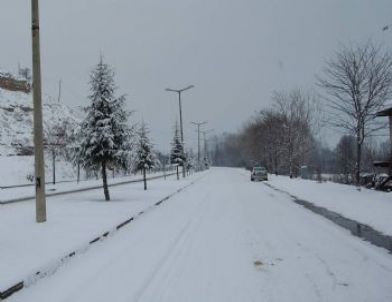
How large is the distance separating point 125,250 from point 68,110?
263ft

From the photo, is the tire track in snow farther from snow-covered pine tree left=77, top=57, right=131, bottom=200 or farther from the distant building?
the distant building

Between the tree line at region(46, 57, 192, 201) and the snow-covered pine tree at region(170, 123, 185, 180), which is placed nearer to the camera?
the tree line at region(46, 57, 192, 201)

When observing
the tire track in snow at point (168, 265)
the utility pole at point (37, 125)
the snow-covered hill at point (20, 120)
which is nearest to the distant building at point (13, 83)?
the snow-covered hill at point (20, 120)

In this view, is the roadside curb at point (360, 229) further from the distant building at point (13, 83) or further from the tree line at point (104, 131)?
the distant building at point (13, 83)

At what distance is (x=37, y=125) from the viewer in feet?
43.3

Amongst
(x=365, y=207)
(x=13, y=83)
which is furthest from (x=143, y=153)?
(x=13, y=83)

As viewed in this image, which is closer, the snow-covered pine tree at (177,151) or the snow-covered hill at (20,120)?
the snow-covered pine tree at (177,151)

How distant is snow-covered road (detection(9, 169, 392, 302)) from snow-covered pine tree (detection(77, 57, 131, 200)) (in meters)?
8.92

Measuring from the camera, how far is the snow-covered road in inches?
250

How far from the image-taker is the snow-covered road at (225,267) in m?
6.35

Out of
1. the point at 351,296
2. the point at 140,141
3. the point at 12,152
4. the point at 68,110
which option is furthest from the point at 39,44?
the point at 68,110

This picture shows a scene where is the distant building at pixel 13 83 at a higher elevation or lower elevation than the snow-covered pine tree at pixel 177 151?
higher

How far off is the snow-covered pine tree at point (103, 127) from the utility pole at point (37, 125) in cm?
801

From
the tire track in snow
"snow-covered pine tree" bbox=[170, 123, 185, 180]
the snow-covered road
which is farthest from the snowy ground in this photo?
"snow-covered pine tree" bbox=[170, 123, 185, 180]
